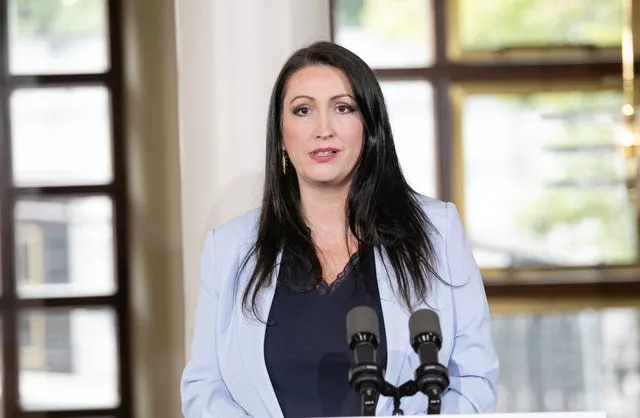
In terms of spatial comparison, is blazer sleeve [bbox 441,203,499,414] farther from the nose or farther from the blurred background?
the blurred background

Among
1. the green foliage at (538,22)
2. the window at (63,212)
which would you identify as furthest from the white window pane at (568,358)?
the window at (63,212)

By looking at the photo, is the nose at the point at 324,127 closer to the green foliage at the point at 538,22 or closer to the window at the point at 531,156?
the window at the point at 531,156

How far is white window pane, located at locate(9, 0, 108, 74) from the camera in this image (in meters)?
4.47

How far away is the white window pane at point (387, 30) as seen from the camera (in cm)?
512

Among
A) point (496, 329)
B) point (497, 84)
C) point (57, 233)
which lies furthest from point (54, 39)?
point (496, 329)

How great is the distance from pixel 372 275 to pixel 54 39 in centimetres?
269

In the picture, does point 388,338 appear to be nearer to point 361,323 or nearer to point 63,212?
point 361,323

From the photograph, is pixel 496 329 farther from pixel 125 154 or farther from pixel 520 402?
pixel 125 154

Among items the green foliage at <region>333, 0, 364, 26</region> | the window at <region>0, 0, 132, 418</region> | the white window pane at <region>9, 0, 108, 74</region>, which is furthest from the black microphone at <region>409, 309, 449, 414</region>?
the green foliage at <region>333, 0, 364, 26</region>

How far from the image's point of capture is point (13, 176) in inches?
173

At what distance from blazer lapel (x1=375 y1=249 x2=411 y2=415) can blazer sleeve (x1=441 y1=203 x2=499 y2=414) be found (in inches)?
3.8

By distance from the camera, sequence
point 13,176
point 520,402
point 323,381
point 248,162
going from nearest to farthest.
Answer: point 323,381, point 248,162, point 13,176, point 520,402

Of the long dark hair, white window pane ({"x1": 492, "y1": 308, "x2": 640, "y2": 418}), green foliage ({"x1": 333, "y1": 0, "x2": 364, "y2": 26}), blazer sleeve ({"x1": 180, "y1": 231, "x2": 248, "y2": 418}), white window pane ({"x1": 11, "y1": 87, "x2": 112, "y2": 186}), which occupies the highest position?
green foliage ({"x1": 333, "y1": 0, "x2": 364, "y2": 26})

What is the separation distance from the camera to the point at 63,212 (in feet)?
14.7
